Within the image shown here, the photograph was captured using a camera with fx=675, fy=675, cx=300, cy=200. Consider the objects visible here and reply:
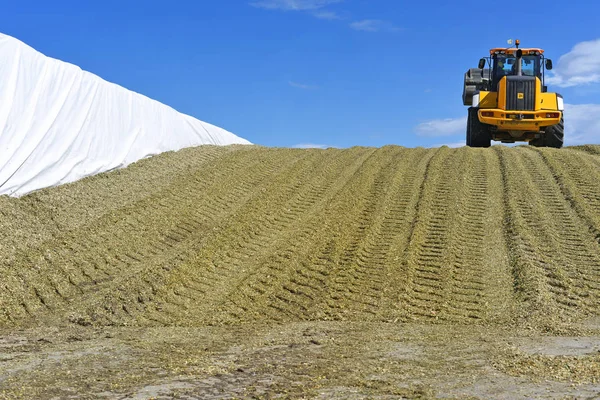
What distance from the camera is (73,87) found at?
12898 mm

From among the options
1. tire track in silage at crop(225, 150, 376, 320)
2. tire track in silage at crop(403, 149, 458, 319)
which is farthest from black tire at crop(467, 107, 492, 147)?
tire track in silage at crop(225, 150, 376, 320)

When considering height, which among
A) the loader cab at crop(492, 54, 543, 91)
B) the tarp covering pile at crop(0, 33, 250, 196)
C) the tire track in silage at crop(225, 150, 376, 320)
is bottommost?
the tire track in silage at crop(225, 150, 376, 320)

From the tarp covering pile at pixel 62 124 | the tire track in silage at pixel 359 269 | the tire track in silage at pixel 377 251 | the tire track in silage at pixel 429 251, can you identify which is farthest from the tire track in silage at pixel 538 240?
the tarp covering pile at pixel 62 124

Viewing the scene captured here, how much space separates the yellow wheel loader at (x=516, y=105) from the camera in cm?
1536

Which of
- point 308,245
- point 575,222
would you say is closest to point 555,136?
point 575,222

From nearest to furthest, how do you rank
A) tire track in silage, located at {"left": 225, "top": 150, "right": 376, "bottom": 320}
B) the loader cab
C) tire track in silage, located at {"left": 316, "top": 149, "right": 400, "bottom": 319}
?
→ 1. tire track in silage, located at {"left": 225, "top": 150, "right": 376, "bottom": 320}
2. tire track in silage, located at {"left": 316, "top": 149, "right": 400, "bottom": 319}
3. the loader cab

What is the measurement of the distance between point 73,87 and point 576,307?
9.85 meters

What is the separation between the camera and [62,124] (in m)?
11.8

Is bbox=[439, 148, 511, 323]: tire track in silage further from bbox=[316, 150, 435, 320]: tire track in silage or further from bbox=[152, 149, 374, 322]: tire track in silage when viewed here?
bbox=[152, 149, 374, 322]: tire track in silage

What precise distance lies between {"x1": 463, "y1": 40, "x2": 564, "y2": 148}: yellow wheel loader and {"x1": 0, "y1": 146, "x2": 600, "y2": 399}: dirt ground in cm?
240

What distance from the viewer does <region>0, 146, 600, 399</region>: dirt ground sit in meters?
4.74

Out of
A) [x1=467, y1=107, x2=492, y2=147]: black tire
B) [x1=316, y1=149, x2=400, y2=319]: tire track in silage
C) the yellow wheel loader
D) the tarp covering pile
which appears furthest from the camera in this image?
[x1=467, y1=107, x2=492, y2=147]: black tire

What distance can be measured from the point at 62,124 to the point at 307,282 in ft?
20.5

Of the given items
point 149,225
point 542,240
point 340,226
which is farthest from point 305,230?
point 542,240
